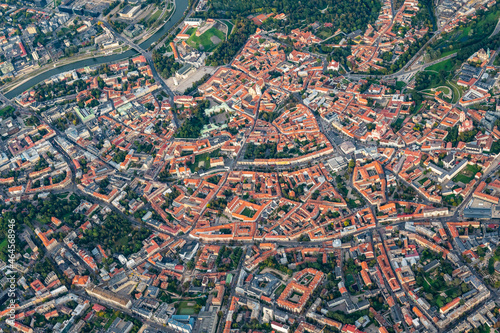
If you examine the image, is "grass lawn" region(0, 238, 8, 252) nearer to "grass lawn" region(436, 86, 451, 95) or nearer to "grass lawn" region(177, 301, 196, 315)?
"grass lawn" region(177, 301, 196, 315)

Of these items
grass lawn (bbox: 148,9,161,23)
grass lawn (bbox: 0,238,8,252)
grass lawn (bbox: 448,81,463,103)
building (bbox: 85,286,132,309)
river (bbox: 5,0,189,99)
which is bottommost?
building (bbox: 85,286,132,309)

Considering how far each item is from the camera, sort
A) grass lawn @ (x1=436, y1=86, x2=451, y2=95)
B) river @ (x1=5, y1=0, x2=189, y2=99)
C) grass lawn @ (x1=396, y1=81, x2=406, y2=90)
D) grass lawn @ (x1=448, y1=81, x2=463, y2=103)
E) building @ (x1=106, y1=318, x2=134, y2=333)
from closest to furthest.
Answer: building @ (x1=106, y1=318, x2=134, y2=333) → grass lawn @ (x1=448, y1=81, x2=463, y2=103) → grass lawn @ (x1=436, y1=86, x2=451, y2=95) → grass lawn @ (x1=396, y1=81, x2=406, y2=90) → river @ (x1=5, y1=0, x2=189, y2=99)

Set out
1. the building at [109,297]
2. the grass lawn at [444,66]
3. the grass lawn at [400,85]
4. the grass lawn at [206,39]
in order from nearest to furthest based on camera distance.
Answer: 1. the building at [109,297]
2. the grass lawn at [400,85]
3. the grass lawn at [444,66]
4. the grass lawn at [206,39]

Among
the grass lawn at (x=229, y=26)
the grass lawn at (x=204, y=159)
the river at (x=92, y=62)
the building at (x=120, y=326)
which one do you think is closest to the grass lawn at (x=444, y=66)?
the grass lawn at (x=204, y=159)

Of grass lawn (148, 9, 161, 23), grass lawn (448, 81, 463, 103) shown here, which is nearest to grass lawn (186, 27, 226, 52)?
grass lawn (148, 9, 161, 23)

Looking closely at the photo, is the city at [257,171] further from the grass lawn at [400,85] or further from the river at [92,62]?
the river at [92,62]

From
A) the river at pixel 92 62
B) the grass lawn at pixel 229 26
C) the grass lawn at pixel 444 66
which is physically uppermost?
the grass lawn at pixel 229 26

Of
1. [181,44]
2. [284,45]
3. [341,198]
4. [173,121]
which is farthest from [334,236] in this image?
[181,44]

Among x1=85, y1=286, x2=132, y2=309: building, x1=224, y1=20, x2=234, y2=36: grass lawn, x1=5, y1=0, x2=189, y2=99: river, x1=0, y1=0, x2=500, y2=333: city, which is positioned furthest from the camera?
x1=224, y1=20, x2=234, y2=36: grass lawn
